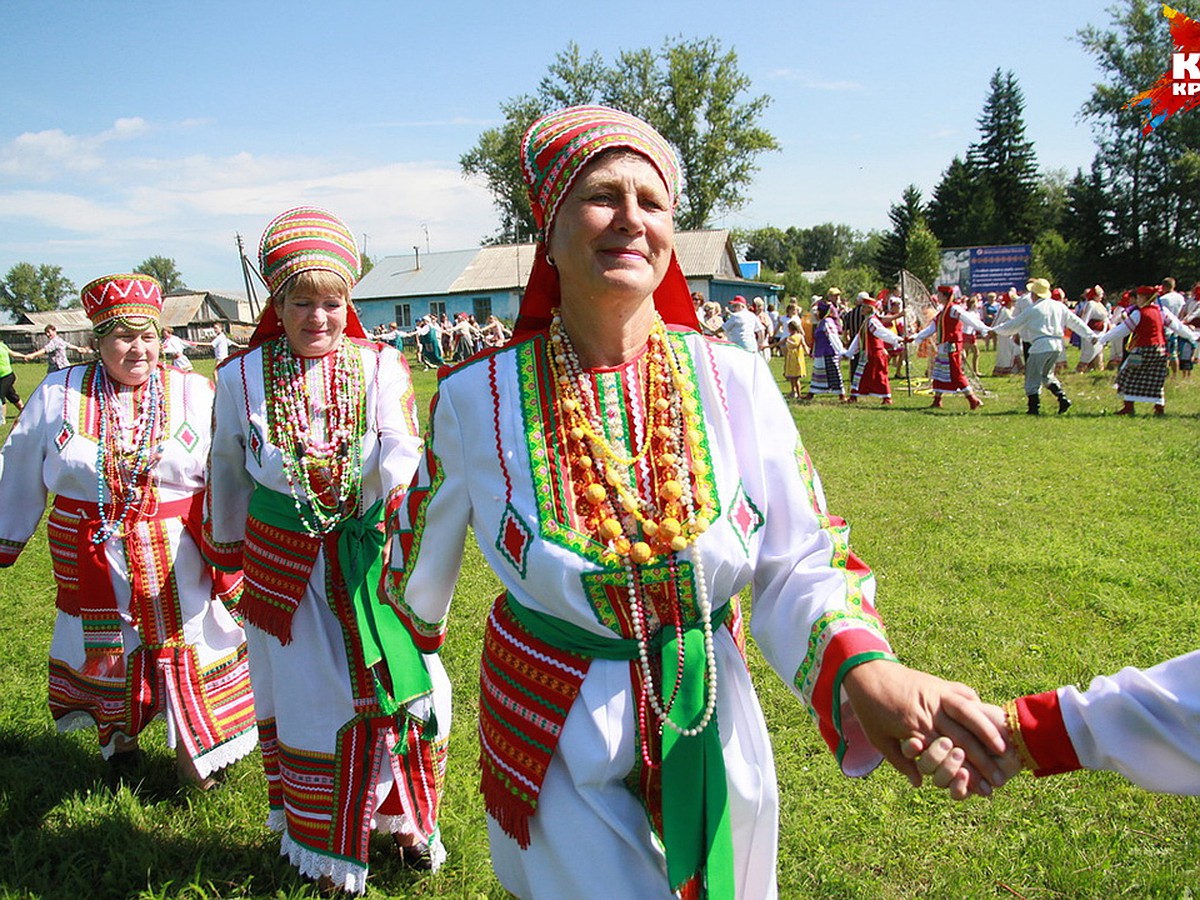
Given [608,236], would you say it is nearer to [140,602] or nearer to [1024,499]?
[140,602]

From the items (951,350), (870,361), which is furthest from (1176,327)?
(870,361)

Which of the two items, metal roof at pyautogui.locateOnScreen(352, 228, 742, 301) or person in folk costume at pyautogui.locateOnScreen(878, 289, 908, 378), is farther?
metal roof at pyautogui.locateOnScreen(352, 228, 742, 301)

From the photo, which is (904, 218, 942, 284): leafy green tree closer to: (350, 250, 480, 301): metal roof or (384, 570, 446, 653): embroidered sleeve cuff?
(350, 250, 480, 301): metal roof

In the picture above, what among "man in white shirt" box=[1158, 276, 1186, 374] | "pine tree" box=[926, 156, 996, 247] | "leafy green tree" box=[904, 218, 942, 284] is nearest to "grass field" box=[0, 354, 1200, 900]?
"man in white shirt" box=[1158, 276, 1186, 374]

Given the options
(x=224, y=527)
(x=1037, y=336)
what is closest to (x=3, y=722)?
(x=224, y=527)

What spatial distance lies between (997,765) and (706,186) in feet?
166

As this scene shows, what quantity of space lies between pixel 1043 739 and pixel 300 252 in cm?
270

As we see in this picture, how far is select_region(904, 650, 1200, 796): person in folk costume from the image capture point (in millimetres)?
1611

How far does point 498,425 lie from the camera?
80.9 inches

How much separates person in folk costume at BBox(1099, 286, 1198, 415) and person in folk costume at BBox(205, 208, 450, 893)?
12.3 meters

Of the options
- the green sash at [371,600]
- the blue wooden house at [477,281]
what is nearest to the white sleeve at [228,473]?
the green sash at [371,600]

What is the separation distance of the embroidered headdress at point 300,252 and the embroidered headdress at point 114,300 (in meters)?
0.87

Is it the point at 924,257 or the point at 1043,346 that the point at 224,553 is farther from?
the point at 924,257

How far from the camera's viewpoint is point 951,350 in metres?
14.6
